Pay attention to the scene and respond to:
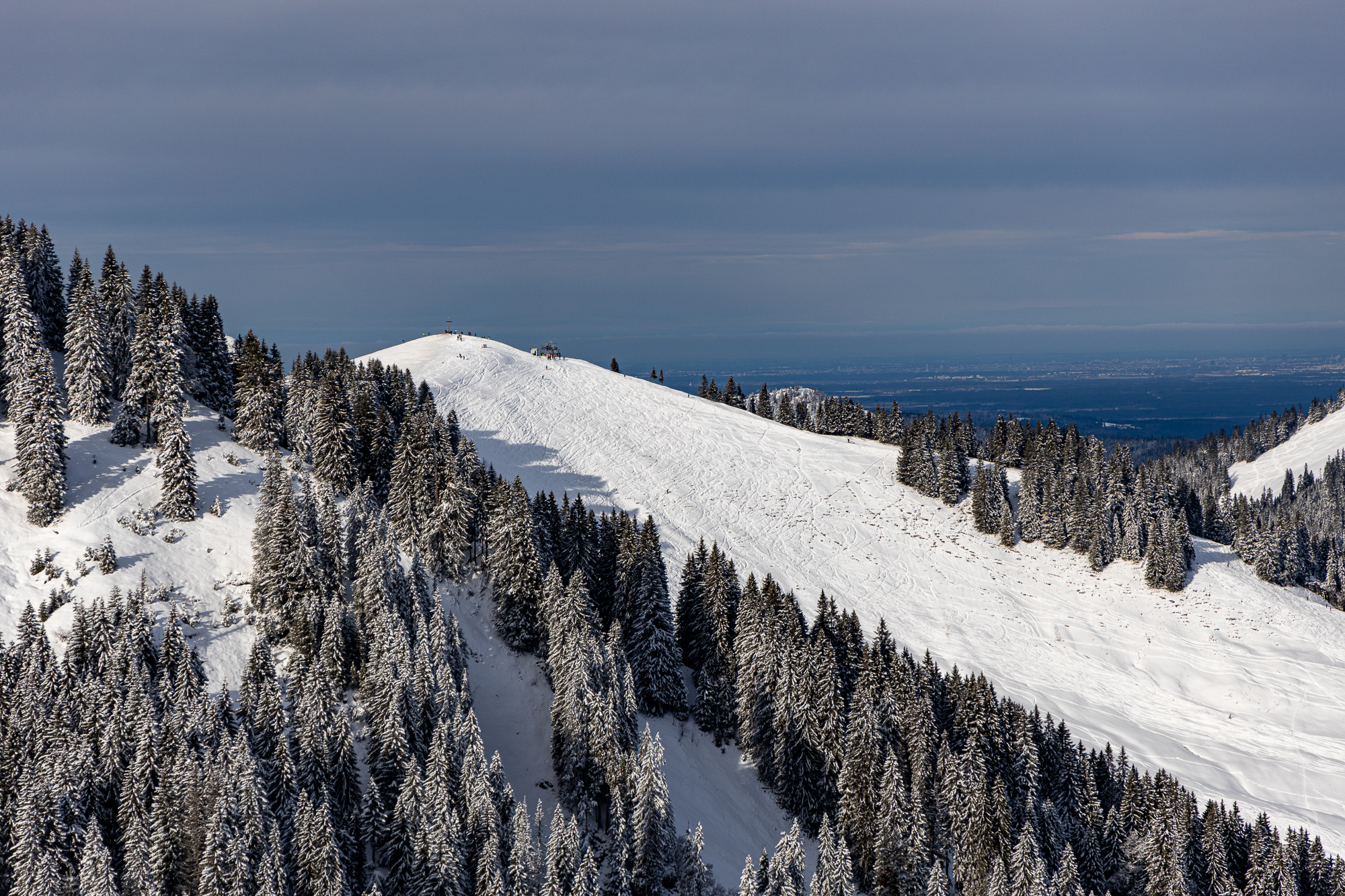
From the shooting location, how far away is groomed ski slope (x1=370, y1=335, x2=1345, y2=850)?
7119 centimetres

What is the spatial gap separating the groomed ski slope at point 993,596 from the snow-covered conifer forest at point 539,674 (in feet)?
1.63

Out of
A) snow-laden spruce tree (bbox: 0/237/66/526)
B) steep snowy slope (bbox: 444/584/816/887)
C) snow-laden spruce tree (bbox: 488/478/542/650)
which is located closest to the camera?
steep snowy slope (bbox: 444/584/816/887)

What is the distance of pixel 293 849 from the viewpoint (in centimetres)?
3969

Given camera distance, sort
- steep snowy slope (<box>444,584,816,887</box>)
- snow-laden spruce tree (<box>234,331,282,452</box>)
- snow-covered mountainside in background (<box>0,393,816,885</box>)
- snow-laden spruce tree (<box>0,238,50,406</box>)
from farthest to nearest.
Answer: snow-laden spruce tree (<box>234,331,282,452</box>)
snow-laden spruce tree (<box>0,238,50,406</box>)
snow-covered mountainside in background (<box>0,393,816,885</box>)
steep snowy slope (<box>444,584,816,887</box>)

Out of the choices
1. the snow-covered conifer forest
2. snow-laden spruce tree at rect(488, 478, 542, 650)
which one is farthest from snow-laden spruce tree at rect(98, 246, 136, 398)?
snow-laden spruce tree at rect(488, 478, 542, 650)

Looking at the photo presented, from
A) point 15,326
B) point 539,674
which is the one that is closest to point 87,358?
point 15,326

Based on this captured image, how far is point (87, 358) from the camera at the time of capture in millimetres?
66688

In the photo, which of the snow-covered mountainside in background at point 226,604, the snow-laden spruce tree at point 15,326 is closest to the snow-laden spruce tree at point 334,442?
the snow-covered mountainside in background at point 226,604

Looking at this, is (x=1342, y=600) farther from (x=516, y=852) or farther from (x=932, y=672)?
(x=516, y=852)

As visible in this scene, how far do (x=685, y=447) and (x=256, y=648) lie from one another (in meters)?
72.2

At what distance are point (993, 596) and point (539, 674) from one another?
166 feet

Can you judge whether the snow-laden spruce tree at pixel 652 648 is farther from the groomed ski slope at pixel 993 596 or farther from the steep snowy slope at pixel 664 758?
the groomed ski slope at pixel 993 596

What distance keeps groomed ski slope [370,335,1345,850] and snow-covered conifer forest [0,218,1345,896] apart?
0.50 meters

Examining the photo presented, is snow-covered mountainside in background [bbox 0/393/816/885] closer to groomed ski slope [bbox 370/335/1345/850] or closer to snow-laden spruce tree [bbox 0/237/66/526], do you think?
snow-laden spruce tree [bbox 0/237/66/526]
